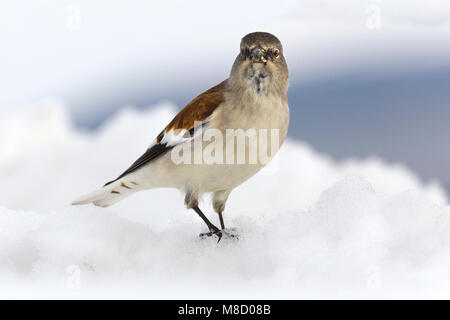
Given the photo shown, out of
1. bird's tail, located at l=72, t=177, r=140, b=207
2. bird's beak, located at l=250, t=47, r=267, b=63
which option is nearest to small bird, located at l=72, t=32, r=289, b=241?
bird's beak, located at l=250, t=47, r=267, b=63

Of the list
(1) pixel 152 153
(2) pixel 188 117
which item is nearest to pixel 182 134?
(2) pixel 188 117

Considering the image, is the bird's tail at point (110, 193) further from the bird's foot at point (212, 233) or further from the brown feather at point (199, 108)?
the bird's foot at point (212, 233)

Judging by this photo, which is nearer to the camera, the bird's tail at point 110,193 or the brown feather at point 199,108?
the brown feather at point 199,108

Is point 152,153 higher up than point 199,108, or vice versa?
point 199,108

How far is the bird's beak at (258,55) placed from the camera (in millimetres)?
3601

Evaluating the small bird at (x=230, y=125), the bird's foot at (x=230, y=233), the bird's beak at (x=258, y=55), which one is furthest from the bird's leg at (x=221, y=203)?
the bird's beak at (x=258, y=55)

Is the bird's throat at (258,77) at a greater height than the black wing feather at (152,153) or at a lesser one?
greater

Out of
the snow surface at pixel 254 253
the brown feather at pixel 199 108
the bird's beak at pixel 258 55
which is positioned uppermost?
the bird's beak at pixel 258 55

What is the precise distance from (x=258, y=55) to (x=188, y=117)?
62cm

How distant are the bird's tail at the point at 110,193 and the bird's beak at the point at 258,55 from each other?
1232 millimetres

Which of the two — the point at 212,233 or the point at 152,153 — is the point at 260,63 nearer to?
the point at 152,153

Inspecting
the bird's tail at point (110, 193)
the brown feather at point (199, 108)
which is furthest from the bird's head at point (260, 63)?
the bird's tail at point (110, 193)

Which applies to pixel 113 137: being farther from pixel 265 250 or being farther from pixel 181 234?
pixel 265 250

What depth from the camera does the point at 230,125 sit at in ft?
11.9
